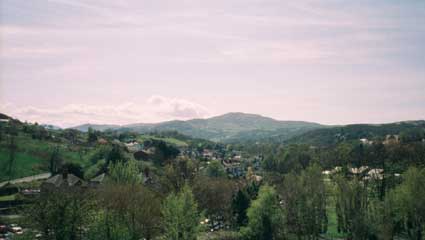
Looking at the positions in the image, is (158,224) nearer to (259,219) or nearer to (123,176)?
(259,219)

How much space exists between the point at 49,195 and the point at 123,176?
90.3 ft

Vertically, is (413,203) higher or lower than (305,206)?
higher

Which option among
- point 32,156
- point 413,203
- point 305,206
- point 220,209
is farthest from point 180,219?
point 32,156

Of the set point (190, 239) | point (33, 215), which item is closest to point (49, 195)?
point (33, 215)

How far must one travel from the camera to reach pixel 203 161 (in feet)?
560

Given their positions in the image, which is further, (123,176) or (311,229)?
(123,176)

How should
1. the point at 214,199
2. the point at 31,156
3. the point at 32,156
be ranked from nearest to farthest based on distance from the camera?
the point at 214,199
the point at 31,156
the point at 32,156

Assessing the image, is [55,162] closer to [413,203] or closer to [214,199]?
[214,199]

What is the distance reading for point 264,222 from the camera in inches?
2389

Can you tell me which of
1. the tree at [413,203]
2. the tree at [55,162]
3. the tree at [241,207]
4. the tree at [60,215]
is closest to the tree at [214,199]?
the tree at [241,207]

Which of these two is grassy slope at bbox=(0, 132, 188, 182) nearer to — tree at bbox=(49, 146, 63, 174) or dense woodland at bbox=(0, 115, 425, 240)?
dense woodland at bbox=(0, 115, 425, 240)

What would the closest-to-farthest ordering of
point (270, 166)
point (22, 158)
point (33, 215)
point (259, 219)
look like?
point (33, 215)
point (259, 219)
point (22, 158)
point (270, 166)

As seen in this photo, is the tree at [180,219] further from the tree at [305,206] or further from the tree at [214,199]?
the tree at [214,199]

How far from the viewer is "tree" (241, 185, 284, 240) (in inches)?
2387
